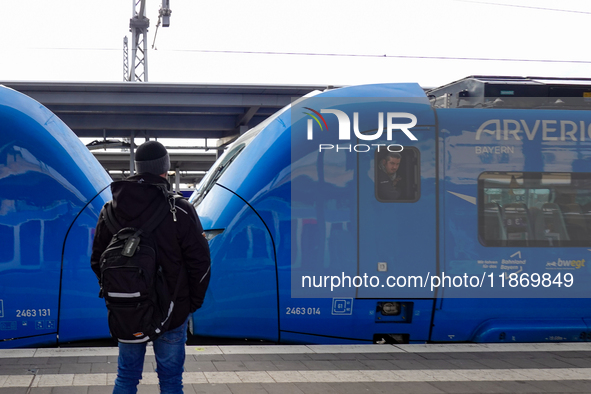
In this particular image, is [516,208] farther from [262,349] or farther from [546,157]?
[262,349]

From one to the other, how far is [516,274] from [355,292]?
1.57 metres

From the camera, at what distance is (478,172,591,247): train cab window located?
18.7 feet

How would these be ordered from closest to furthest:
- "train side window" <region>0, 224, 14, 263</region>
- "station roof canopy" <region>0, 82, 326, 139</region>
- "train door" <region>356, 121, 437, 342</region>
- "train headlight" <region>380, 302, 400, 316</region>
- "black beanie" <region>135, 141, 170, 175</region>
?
"black beanie" <region>135, 141, 170, 175</region> < "train side window" <region>0, 224, 14, 263</region> < "train door" <region>356, 121, 437, 342</region> < "train headlight" <region>380, 302, 400, 316</region> < "station roof canopy" <region>0, 82, 326, 139</region>

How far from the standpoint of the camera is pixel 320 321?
5578 mm

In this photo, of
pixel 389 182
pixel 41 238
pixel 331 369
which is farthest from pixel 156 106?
pixel 331 369

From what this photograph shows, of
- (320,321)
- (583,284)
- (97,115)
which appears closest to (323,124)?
(320,321)

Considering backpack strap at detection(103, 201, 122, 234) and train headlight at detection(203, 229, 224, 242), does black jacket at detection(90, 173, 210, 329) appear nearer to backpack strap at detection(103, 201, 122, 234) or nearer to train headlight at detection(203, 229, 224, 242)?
backpack strap at detection(103, 201, 122, 234)

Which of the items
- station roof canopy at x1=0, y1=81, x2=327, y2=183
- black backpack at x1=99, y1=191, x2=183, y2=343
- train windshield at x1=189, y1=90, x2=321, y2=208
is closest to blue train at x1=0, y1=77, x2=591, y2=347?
train windshield at x1=189, y1=90, x2=321, y2=208

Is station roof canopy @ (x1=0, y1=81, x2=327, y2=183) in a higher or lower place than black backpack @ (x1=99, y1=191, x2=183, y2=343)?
higher

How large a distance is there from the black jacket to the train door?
2.70 metres

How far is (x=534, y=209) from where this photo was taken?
5797mm

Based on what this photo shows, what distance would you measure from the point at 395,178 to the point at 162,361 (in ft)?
10.4

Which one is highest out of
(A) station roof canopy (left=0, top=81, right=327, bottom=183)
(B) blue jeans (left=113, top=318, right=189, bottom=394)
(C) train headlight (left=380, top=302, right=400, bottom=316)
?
(A) station roof canopy (left=0, top=81, right=327, bottom=183)

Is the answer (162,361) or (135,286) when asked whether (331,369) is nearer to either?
(162,361)
